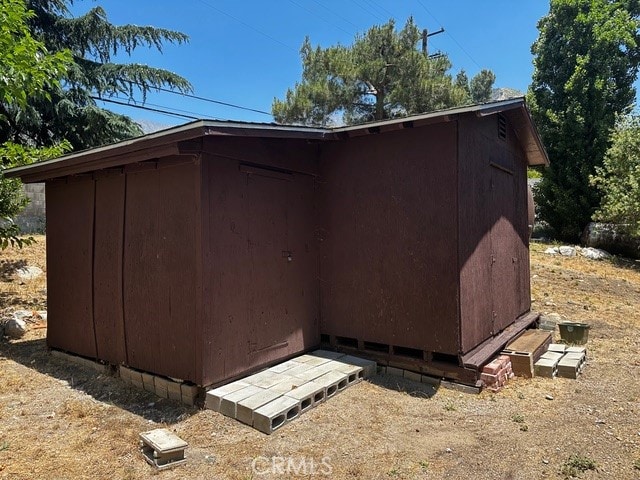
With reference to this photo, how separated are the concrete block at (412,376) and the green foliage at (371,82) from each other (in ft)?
41.1

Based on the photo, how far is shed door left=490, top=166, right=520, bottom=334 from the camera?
5.36m

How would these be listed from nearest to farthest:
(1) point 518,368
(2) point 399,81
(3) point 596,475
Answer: (3) point 596,475, (1) point 518,368, (2) point 399,81

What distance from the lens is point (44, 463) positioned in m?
2.91

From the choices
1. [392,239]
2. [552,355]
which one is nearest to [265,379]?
[392,239]

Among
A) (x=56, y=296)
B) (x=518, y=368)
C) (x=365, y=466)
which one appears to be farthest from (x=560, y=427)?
(x=56, y=296)

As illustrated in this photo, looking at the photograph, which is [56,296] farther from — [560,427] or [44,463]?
Answer: [560,427]

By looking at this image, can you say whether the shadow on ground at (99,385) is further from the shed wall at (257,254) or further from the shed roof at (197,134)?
the shed roof at (197,134)

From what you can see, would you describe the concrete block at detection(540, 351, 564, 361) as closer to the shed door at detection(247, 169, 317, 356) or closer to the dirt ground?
the dirt ground

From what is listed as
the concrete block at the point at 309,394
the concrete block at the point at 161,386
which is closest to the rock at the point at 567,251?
the concrete block at the point at 309,394

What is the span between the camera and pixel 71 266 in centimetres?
515

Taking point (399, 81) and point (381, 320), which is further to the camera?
point (399, 81)

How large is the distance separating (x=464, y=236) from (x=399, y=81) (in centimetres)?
1231

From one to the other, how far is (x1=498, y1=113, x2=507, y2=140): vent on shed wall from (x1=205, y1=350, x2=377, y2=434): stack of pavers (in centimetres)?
334

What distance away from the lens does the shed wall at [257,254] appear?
12.7 ft
